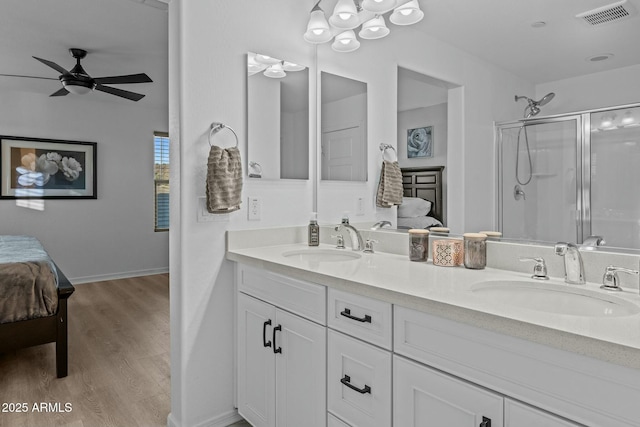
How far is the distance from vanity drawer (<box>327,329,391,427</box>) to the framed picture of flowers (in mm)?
5248

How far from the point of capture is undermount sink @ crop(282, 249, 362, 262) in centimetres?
204

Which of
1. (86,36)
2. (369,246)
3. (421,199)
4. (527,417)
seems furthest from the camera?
(86,36)

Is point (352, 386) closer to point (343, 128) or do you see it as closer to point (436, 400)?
point (436, 400)

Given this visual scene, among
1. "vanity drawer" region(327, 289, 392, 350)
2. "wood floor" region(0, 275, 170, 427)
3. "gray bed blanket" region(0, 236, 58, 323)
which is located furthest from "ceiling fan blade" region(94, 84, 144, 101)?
"vanity drawer" region(327, 289, 392, 350)

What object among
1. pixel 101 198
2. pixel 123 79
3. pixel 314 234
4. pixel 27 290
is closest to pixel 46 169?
pixel 101 198

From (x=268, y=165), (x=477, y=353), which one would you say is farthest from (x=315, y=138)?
(x=477, y=353)

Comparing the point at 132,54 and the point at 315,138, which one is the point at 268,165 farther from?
the point at 132,54

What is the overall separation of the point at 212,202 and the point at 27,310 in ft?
5.82

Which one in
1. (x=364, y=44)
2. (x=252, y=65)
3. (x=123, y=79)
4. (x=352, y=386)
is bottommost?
(x=352, y=386)

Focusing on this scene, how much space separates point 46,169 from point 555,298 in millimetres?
5896

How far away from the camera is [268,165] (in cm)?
218

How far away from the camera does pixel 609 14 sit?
1.23 m

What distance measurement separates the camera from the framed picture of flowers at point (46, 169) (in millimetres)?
4949

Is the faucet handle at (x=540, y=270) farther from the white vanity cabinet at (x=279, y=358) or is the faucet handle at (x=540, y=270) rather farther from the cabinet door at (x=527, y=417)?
the white vanity cabinet at (x=279, y=358)
